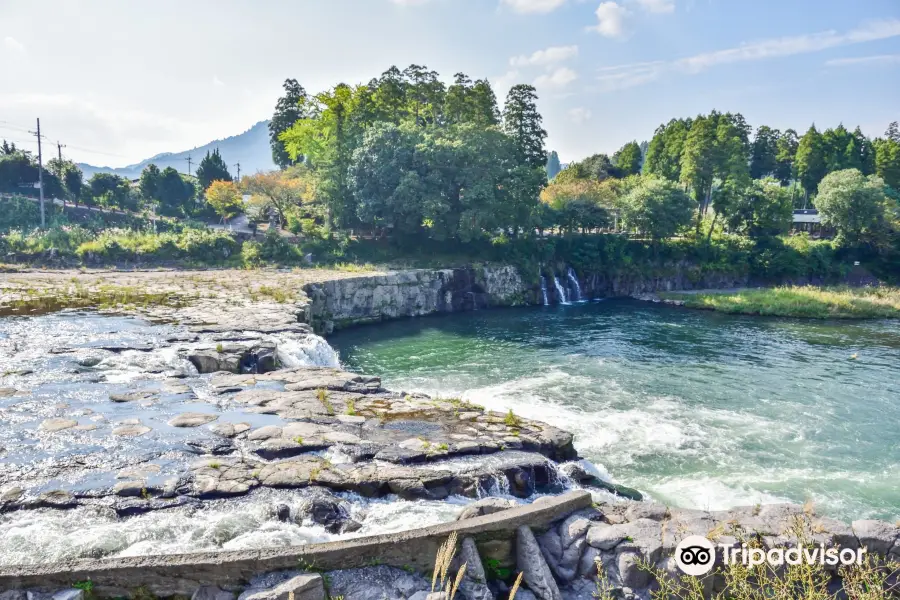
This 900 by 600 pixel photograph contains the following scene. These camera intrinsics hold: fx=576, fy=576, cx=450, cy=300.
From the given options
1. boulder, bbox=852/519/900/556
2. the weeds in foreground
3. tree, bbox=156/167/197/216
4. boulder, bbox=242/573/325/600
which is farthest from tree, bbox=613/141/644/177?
boulder, bbox=242/573/325/600

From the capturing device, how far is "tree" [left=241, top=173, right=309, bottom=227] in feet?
146

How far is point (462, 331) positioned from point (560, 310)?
10.2 m

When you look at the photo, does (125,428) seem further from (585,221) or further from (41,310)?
(585,221)

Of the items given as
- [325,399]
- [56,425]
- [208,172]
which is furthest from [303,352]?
[208,172]

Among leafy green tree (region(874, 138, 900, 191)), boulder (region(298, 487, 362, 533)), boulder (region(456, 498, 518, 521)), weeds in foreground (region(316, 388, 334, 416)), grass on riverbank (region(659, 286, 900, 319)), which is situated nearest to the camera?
boulder (region(456, 498, 518, 521))

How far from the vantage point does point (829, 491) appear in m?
12.8

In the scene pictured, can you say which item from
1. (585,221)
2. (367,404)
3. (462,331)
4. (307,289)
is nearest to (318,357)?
(367,404)

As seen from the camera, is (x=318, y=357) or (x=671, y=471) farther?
(x=318, y=357)

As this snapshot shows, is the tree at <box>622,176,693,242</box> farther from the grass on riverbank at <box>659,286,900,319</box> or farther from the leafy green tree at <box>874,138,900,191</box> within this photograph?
the leafy green tree at <box>874,138,900,191</box>

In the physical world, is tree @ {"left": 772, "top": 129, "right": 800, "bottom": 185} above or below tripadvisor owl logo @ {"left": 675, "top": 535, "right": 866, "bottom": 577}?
above

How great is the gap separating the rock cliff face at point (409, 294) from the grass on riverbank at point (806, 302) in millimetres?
12238

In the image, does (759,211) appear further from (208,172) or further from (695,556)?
(208,172)

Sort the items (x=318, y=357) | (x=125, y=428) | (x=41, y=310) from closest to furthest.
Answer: (x=125, y=428), (x=318, y=357), (x=41, y=310)

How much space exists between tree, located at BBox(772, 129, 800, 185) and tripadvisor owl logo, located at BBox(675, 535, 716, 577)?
7269 centimetres
